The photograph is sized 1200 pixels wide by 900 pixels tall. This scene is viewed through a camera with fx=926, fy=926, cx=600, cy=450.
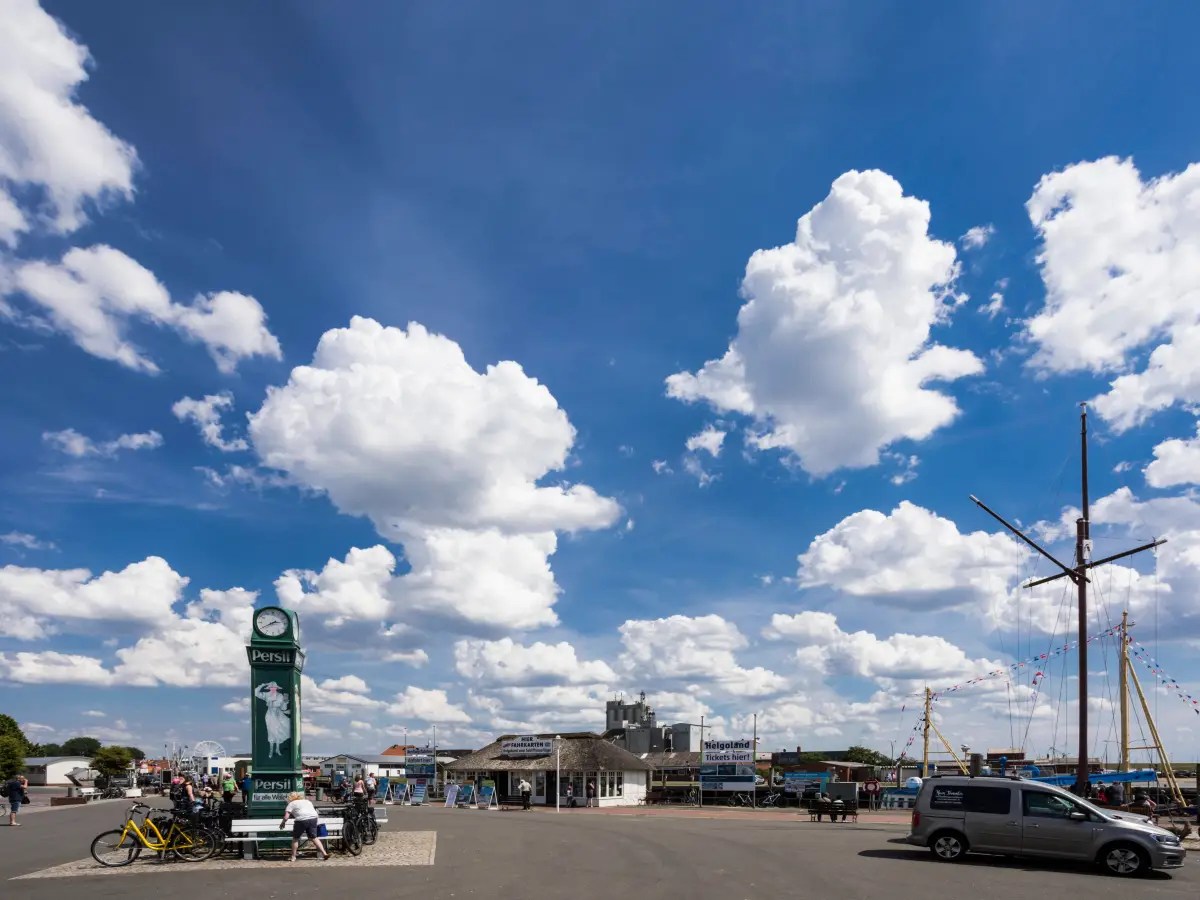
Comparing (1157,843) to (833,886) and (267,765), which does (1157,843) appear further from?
(267,765)

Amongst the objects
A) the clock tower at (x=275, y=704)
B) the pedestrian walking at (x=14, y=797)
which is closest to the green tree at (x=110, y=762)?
the pedestrian walking at (x=14, y=797)

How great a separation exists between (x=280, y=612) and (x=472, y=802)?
99.5 feet

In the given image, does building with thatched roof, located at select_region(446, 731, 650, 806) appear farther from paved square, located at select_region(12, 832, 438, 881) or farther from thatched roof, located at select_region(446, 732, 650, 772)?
paved square, located at select_region(12, 832, 438, 881)

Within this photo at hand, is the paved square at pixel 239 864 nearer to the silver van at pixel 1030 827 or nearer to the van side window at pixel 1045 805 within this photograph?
the silver van at pixel 1030 827

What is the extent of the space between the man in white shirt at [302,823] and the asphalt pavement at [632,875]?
43cm

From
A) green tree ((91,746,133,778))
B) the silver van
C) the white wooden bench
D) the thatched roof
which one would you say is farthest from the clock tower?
green tree ((91,746,133,778))

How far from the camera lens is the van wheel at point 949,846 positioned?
1828cm

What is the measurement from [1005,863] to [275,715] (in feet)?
50.3

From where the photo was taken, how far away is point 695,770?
7112 cm

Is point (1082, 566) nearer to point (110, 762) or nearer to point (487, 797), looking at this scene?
point (487, 797)

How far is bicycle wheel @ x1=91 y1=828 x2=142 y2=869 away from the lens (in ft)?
57.6

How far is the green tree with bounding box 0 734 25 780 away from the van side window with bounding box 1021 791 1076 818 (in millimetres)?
97583

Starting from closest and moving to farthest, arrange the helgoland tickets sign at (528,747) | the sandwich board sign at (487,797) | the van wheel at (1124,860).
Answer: the van wheel at (1124,860) → the sandwich board sign at (487,797) → the helgoland tickets sign at (528,747)

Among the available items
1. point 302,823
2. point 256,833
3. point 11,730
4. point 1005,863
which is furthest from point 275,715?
point 11,730
